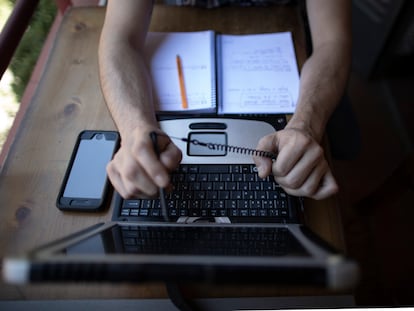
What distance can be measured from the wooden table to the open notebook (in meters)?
0.05

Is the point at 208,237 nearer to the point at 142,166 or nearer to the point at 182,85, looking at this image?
the point at 142,166

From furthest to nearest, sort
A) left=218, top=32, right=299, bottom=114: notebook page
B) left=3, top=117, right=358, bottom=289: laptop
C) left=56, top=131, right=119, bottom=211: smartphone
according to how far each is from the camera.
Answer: left=218, top=32, right=299, bottom=114: notebook page < left=56, top=131, right=119, bottom=211: smartphone < left=3, top=117, right=358, bottom=289: laptop

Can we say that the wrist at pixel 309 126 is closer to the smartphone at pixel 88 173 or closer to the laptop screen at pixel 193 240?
the laptop screen at pixel 193 240

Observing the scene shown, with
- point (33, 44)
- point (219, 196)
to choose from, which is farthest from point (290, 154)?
point (33, 44)

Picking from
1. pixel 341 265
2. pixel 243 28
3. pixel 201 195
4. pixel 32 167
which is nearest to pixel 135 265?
pixel 341 265

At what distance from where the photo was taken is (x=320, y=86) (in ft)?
2.44

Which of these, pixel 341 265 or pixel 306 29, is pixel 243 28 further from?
pixel 341 265

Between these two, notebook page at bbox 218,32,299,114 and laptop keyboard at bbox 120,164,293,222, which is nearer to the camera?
laptop keyboard at bbox 120,164,293,222

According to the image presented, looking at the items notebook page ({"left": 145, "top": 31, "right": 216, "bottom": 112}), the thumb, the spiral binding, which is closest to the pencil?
notebook page ({"left": 145, "top": 31, "right": 216, "bottom": 112})

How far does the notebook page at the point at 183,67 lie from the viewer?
77cm

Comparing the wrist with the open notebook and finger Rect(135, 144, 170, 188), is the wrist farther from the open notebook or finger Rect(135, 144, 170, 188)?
finger Rect(135, 144, 170, 188)

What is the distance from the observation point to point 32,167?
71cm

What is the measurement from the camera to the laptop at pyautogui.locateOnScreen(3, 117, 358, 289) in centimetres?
30

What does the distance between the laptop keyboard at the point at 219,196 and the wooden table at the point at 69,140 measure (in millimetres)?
71
